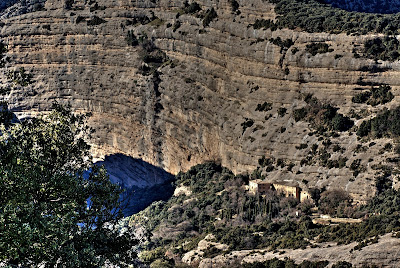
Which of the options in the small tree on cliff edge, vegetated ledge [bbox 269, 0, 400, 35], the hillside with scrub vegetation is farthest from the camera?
vegetated ledge [bbox 269, 0, 400, 35]

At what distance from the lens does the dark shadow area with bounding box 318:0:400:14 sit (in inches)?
3204

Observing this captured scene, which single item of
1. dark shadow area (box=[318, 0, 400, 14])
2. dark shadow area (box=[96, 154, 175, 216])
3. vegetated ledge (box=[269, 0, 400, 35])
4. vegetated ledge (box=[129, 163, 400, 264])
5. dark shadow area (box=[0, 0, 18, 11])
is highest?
vegetated ledge (box=[269, 0, 400, 35])

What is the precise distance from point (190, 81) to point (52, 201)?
158 ft

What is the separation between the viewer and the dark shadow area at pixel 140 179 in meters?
76.6

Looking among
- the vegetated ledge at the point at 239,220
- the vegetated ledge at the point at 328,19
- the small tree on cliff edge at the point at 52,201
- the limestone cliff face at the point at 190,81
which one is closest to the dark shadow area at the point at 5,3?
the limestone cliff face at the point at 190,81

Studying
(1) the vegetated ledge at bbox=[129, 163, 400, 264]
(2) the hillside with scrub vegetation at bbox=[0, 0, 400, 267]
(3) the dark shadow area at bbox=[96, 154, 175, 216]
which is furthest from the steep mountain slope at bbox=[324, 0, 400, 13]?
(3) the dark shadow area at bbox=[96, 154, 175, 216]

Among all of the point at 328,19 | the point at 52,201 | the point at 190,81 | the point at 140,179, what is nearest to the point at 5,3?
the point at 140,179

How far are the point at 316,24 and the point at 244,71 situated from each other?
786 cm

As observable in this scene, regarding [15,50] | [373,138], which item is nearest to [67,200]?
[373,138]

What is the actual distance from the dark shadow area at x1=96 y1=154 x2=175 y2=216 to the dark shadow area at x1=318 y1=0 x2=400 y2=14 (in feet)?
79.0

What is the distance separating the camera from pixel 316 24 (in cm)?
6278

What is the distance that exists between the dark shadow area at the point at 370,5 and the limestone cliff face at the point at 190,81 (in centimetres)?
1510

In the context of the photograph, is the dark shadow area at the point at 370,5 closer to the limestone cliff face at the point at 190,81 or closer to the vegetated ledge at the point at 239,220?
the limestone cliff face at the point at 190,81

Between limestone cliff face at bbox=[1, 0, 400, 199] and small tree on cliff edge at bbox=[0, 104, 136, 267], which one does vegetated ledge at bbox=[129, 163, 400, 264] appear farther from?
small tree on cliff edge at bbox=[0, 104, 136, 267]
